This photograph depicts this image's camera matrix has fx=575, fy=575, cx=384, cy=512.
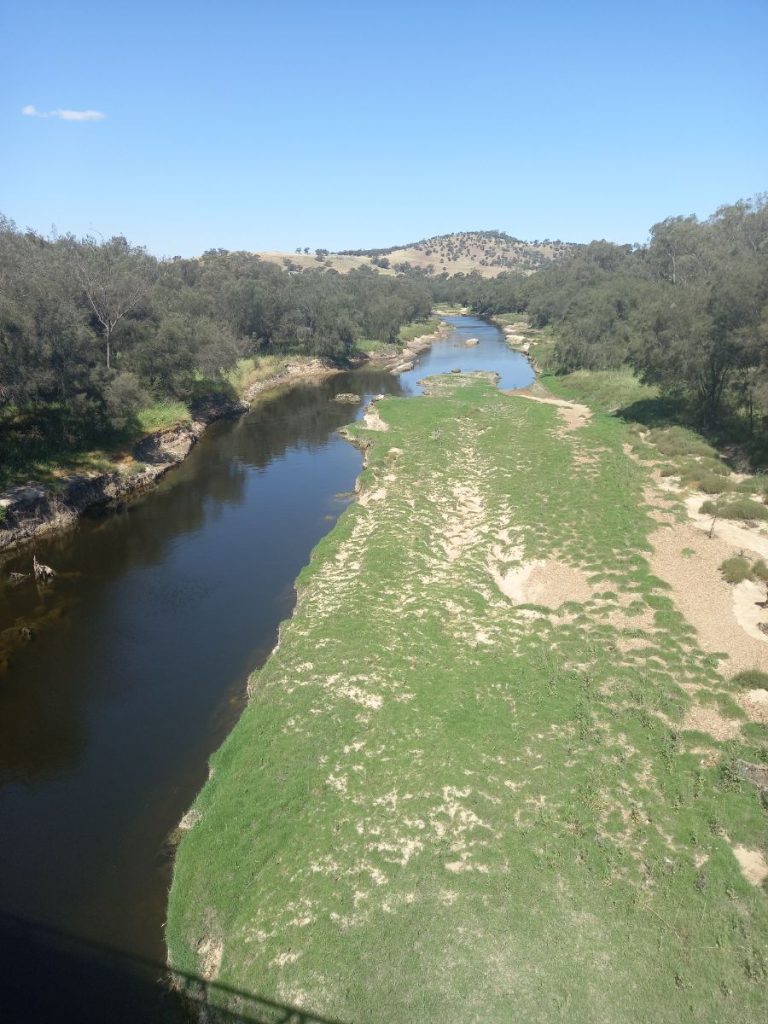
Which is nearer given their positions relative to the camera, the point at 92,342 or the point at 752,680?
the point at 752,680

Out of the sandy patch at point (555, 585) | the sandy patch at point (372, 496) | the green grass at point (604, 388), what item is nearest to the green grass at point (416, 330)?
the green grass at point (604, 388)

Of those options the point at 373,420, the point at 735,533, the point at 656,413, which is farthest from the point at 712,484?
the point at 373,420

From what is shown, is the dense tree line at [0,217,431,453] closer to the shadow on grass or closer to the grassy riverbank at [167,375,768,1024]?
the grassy riverbank at [167,375,768,1024]

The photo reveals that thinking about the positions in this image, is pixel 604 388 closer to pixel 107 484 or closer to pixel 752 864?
pixel 107 484

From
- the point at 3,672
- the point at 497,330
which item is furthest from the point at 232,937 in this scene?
the point at 497,330

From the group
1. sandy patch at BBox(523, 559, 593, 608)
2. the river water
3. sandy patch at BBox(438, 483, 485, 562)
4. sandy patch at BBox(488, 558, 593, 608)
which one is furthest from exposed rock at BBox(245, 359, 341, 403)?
sandy patch at BBox(523, 559, 593, 608)
